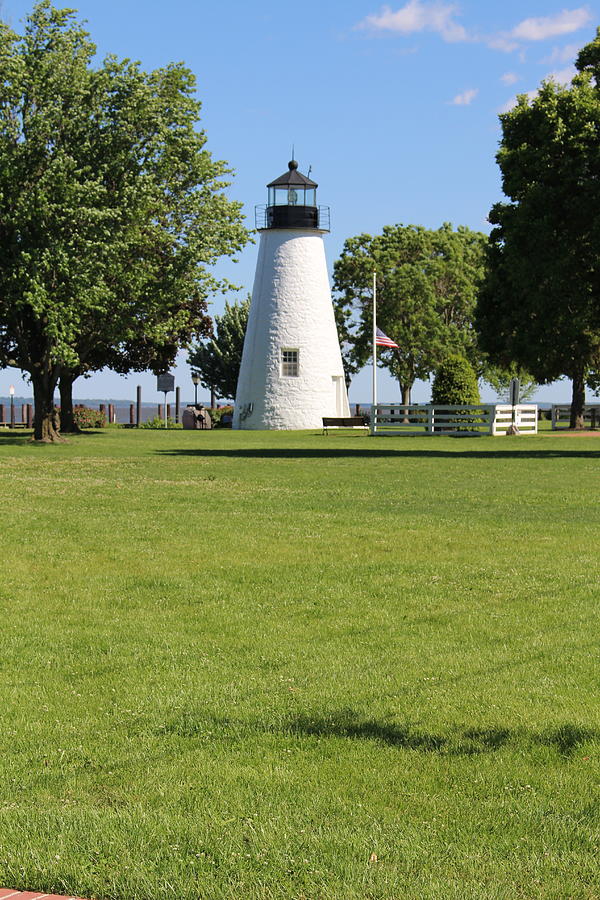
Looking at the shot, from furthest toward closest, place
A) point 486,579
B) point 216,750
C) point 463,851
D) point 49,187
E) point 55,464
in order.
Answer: point 49,187
point 55,464
point 486,579
point 216,750
point 463,851

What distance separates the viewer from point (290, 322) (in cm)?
5606

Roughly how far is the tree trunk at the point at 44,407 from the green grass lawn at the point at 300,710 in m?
24.6

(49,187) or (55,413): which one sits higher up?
(49,187)

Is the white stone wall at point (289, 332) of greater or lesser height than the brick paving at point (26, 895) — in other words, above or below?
above

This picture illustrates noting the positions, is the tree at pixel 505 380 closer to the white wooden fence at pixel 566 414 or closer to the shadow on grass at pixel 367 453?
the white wooden fence at pixel 566 414

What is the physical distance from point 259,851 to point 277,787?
70 centimetres

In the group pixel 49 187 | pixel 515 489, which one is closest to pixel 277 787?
pixel 515 489

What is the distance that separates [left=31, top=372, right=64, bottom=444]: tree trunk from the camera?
125 feet

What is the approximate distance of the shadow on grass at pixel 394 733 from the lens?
18.3 feet

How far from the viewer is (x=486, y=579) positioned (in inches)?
406

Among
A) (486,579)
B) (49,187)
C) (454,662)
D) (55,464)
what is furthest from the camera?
(49,187)

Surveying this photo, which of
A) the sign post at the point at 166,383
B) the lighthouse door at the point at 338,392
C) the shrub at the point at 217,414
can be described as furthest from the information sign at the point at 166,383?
the lighthouse door at the point at 338,392

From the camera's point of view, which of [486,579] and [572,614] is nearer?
[572,614]

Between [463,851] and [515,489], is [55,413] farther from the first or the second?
[463,851]
